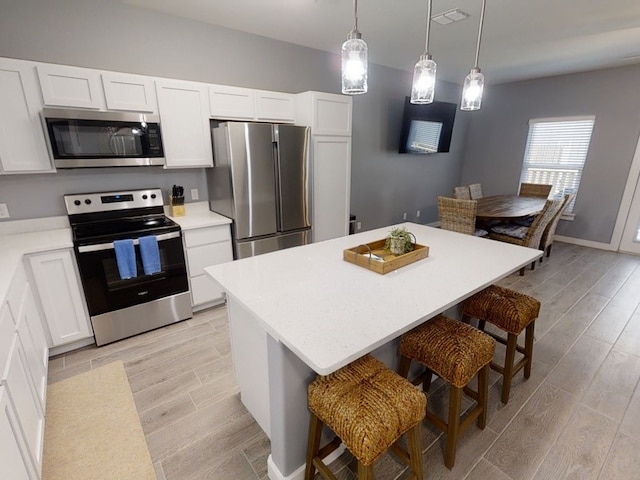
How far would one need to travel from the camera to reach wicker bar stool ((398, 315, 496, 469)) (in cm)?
142

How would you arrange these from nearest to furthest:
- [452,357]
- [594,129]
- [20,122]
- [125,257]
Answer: [452,357]
[20,122]
[125,257]
[594,129]

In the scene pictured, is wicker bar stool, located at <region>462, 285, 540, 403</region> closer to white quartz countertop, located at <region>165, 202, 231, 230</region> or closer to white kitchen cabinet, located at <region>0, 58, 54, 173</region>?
white quartz countertop, located at <region>165, 202, 231, 230</region>

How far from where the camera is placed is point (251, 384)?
173 cm

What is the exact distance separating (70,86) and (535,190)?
607 cm

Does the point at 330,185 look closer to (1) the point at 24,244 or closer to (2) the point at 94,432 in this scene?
(1) the point at 24,244

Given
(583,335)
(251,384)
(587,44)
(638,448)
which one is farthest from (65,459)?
(587,44)

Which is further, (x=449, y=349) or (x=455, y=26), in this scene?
(x=455, y=26)

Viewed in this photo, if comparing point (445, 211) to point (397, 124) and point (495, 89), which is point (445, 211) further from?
point (495, 89)

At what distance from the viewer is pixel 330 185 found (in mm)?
3520

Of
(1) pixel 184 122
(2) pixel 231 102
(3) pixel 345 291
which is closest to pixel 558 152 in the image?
(2) pixel 231 102

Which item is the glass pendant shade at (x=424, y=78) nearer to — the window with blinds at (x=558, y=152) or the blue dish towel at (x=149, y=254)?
the blue dish towel at (x=149, y=254)

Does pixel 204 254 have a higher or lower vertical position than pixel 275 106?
lower

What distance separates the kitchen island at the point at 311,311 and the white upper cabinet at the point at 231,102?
173cm

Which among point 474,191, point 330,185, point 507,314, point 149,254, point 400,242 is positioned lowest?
point 507,314
